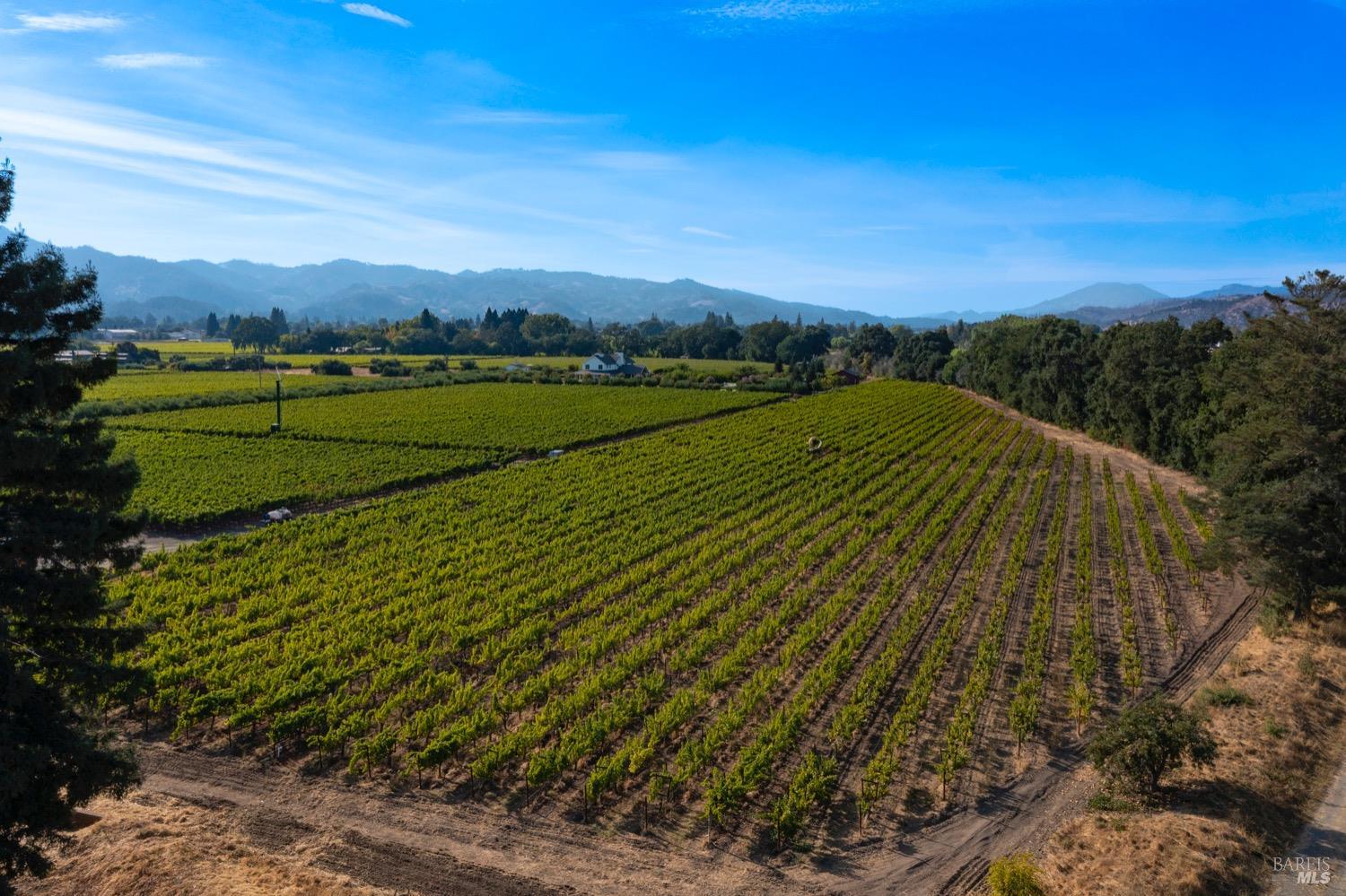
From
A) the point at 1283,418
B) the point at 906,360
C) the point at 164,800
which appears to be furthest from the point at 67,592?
the point at 906,360

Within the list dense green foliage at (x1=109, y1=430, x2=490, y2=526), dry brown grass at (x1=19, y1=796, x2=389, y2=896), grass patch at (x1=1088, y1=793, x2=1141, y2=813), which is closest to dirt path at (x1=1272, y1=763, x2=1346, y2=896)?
grass patch at (x1=1088, y1=793, x2=1141, y2=813)

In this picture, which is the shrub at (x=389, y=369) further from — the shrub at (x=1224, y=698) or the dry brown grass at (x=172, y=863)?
the shrub at (x=1224, y=698)

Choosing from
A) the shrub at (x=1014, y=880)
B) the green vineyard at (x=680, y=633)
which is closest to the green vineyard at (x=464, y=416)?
the green vineyard at (x=680, y=633)

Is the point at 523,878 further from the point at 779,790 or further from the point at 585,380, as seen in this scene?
the point at 585,380

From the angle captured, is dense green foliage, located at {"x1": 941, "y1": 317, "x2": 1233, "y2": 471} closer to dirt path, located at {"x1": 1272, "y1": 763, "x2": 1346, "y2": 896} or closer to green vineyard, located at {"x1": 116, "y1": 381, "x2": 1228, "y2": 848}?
green vineyard, located at {"x1": 116, "y1": 381, "x2": 1228, "y2": 848}

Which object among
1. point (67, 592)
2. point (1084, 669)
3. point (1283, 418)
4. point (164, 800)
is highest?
point (1283, 418)

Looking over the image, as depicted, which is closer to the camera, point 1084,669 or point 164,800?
point 164,800

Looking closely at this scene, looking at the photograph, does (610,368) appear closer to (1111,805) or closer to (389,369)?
(389,369)
